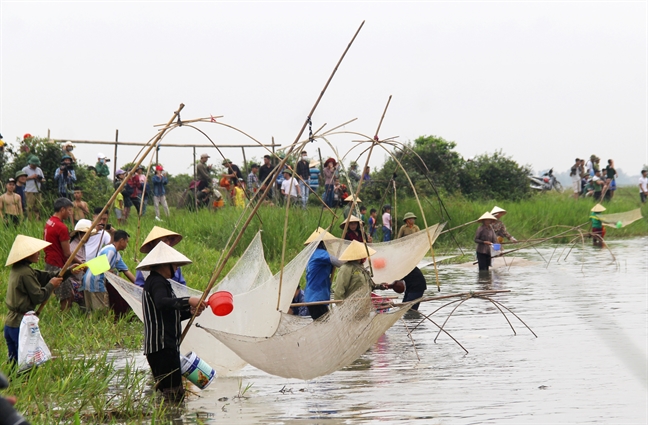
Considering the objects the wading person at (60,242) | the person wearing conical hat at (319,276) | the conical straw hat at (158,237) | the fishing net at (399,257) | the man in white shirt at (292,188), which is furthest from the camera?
the man in white shirt at (292,188)

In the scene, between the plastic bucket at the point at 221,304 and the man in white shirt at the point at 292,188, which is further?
the man in white shirt at the point at 292,188

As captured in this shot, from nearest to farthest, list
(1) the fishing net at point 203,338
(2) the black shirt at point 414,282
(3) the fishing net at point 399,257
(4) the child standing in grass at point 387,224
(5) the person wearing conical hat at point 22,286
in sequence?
(5) the person wearing conical hat at point 22,286 < (1) the fishing net at point 203,338 < (3) the fishing net at point 399,257 < (2) the black shirt at point 414,282 < (4) the child standing in grass at point 387,224

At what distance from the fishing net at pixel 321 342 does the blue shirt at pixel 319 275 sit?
1.80 meters

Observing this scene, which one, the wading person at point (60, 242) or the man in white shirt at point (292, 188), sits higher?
the man in white shirt at point (292, 188)

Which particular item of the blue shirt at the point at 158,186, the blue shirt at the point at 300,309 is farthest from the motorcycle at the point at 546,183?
the blue shirt at the point at 300,309

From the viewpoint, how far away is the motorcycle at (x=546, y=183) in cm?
2519

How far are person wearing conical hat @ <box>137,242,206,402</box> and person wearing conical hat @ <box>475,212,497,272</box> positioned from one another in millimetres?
6680

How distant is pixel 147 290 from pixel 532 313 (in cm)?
512

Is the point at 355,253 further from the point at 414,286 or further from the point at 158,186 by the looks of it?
the point at 158,186

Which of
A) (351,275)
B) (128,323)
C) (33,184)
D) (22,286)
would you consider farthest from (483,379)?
(33,184)

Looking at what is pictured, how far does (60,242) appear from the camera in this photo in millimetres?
7309

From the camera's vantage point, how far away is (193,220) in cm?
1235

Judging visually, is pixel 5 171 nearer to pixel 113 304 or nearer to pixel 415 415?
pixel 113 304

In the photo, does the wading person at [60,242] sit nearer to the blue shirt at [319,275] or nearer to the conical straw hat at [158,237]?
the conical straw hat at [158,237]
